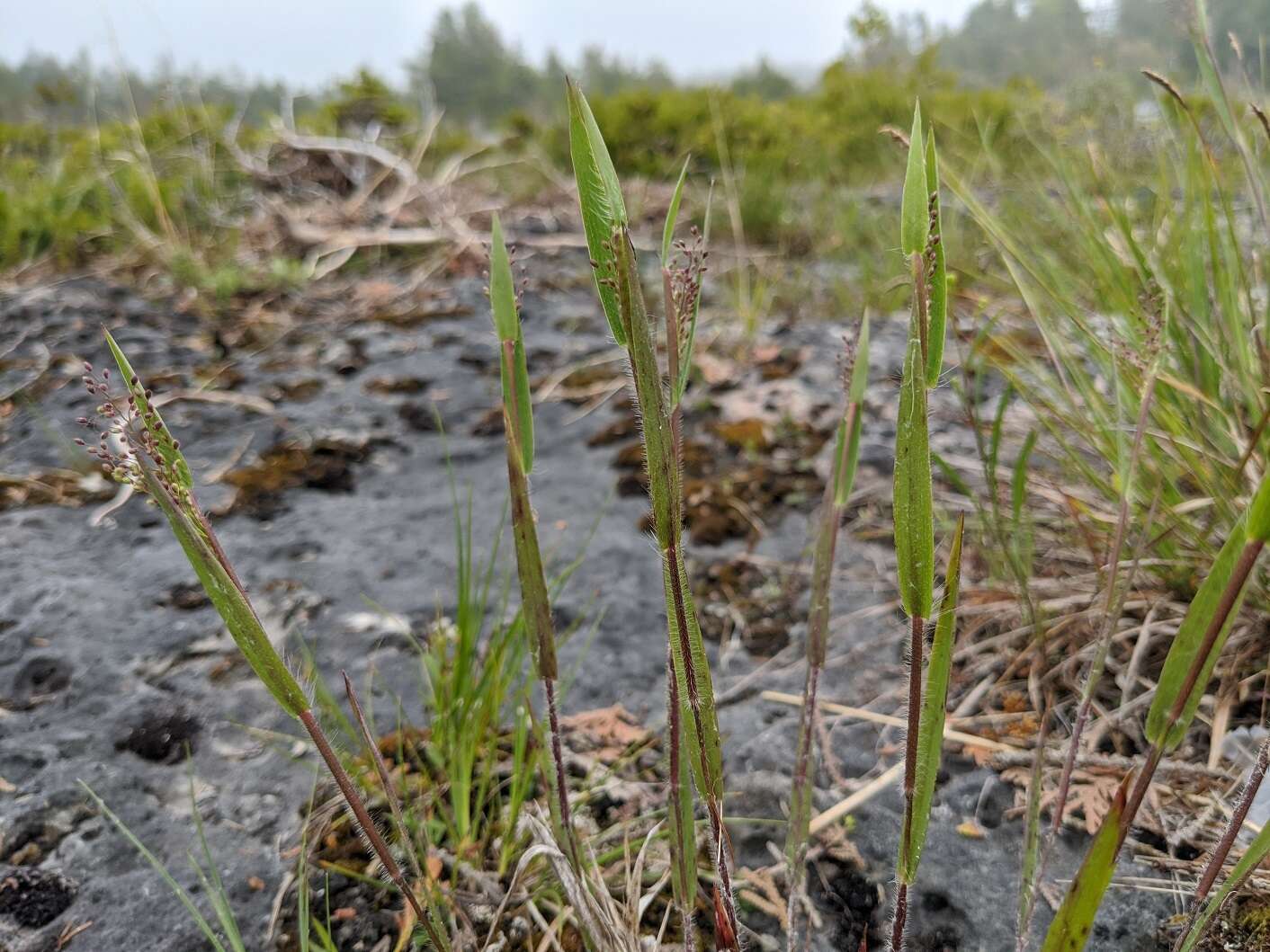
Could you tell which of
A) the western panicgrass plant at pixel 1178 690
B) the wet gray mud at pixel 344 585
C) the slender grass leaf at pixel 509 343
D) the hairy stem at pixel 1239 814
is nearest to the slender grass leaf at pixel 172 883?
the wet gray mud at pixel 344 585

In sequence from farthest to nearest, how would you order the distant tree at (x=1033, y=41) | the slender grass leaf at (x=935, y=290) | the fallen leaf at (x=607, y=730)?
the distant tree at (x=1033, y=41) → the fallen leaf at (x=607, y=730) → the slender grass leaf at (x=935, y=290)

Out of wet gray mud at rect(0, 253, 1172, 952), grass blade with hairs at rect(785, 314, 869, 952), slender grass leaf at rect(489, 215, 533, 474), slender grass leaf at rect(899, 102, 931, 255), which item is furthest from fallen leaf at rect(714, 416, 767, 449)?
slender grass leaf at rect(899, 102, 931, 255)

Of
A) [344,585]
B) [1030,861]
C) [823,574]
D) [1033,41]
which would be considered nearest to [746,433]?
[344,585]

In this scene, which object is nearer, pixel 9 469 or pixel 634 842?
pixel 634 842

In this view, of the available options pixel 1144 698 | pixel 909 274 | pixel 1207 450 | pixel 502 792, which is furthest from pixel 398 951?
pixel 1207 450

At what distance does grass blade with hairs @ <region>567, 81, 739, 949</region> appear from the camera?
1.64 feet

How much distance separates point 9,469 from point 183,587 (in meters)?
0.95

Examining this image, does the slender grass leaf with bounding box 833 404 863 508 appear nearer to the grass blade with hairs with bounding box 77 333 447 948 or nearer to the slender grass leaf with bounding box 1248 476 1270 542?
the slender grass leaf with bounding box 1248 476 1270 542

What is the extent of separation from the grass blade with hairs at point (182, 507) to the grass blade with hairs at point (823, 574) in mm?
500

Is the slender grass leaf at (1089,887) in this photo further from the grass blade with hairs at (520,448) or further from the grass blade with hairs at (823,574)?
the grass blade with hairs at (520,448)

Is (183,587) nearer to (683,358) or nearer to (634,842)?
(634,842)

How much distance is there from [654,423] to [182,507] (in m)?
0.37

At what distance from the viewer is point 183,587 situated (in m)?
1.74

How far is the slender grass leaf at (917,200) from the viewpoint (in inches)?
20.0
